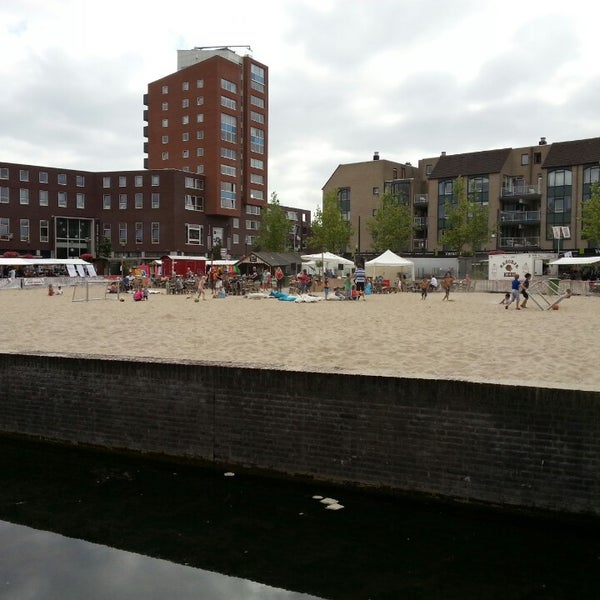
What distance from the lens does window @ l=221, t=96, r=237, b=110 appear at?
2886 inches

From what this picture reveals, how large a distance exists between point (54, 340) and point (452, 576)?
10.3 m

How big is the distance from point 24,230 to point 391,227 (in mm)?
40149

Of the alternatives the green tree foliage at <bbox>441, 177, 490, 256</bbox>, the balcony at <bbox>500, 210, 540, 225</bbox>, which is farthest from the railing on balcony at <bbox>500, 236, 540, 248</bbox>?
the green tree foliage at <bbox>441, 177, 490, 256</bbox>

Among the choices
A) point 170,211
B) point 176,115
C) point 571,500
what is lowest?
point 571,500

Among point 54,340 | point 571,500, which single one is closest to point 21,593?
point 571,500

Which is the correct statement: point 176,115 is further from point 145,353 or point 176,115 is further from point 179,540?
point 179,540

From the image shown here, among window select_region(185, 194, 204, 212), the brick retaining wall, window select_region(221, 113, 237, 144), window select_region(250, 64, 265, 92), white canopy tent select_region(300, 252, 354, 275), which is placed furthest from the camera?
window select_region(250, 64, 265, 92)

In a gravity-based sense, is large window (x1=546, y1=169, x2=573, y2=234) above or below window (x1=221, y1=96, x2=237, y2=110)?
below

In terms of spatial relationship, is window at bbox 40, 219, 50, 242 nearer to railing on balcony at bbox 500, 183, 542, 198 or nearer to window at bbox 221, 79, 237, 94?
window at bbox 221, 79, 237, 94

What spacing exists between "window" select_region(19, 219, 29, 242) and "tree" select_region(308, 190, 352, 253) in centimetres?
3132

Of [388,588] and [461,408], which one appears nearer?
[388,588]

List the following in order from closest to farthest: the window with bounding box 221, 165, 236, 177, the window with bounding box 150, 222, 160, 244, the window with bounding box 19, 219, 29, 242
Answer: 1. the window with bounding box 19, 219, 29, 242
2. the window with bounding box 150, 222, 160, 244
3. the window with bounding box 221, 165, 236, 177

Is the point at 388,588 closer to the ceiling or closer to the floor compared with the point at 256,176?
closer to the floor

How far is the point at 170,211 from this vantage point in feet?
237
